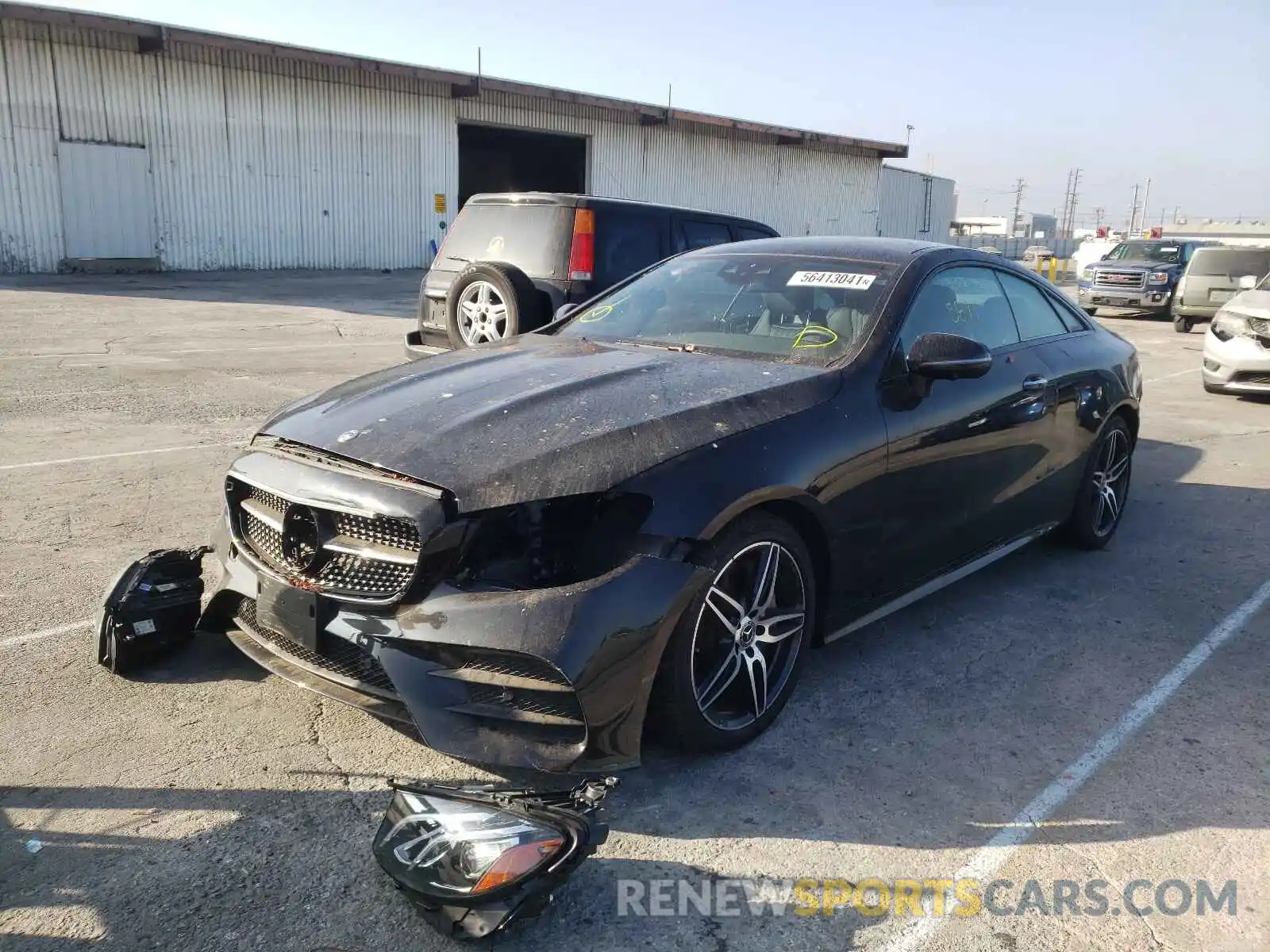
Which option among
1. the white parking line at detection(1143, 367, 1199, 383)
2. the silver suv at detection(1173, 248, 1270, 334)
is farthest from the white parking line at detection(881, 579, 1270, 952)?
the silver suv at detection(1173, 248, 1270, 334)

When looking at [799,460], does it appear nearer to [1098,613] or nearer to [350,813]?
[350,813]

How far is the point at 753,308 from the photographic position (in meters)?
4.35

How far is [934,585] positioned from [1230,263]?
18.5 m

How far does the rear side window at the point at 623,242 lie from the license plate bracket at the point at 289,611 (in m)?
5.36

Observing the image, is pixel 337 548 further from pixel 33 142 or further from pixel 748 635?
pixel 33 142

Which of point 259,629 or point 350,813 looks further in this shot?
point 259,629

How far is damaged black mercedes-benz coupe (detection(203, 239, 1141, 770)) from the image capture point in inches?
111

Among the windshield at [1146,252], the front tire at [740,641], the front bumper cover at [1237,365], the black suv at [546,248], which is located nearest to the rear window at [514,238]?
the black suv at [546,248]

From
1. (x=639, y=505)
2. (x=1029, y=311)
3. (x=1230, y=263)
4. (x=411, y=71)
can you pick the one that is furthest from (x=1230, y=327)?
(x=411, y=71)

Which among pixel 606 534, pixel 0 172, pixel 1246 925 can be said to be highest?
pixel 0 172

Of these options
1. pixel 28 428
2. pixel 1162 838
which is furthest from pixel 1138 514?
pixel 28 428

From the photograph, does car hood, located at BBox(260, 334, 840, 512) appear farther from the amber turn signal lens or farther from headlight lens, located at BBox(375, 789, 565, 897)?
the amber turn signal lens

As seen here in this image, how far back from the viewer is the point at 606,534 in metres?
2.97

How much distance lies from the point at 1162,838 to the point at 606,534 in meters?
1.87
